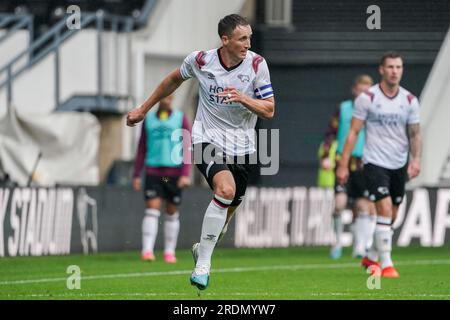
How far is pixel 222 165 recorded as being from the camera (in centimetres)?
1159

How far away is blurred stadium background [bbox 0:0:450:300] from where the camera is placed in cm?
1930

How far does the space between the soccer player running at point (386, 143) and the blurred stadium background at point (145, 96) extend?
18.0 feet

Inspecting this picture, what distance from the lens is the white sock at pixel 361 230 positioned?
708 inches

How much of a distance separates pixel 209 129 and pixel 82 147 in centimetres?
999

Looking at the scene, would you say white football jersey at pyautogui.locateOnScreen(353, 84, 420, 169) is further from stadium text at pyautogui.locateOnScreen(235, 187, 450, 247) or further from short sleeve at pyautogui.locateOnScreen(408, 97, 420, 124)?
stadium text at pyautogui.locateOnScreen(235, 187, 450, 247)

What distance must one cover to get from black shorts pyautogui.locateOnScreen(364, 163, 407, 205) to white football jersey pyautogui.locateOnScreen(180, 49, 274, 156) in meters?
2.57

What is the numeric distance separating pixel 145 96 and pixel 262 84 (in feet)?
42.4

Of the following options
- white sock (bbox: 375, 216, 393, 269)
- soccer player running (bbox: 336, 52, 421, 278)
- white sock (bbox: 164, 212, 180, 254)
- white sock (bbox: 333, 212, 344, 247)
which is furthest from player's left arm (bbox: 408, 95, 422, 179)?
white sock (bbox: 333, 212, 344, 247)

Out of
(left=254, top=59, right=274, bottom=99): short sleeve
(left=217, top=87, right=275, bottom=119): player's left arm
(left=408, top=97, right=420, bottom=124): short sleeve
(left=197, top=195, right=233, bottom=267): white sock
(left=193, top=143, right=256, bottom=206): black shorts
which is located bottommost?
(left=197, top=195, right=233, bottom=267): white sock

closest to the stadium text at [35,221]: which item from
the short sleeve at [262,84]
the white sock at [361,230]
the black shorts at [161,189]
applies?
the black shorts at [161,189]

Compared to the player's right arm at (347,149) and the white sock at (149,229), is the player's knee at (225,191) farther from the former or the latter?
the white sock at (149,229)
